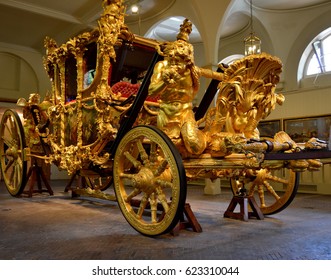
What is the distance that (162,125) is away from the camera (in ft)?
9.96

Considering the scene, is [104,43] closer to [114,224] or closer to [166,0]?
[114,224]

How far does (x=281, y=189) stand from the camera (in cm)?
741

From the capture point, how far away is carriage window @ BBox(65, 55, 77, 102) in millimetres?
4739

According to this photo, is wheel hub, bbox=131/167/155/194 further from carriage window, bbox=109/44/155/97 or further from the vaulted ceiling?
the vaulted ceiling

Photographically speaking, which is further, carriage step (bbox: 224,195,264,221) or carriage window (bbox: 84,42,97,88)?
carriage window (bbox: 84,42,97,88)

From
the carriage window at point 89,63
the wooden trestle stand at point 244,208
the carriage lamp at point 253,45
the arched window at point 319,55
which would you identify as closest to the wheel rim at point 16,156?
the carriage window at point 89,63

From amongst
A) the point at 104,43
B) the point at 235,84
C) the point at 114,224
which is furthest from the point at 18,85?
the point at 235,84

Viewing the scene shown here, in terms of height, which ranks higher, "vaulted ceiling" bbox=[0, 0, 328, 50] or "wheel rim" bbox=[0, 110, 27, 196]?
"vaulted ceiling" bbox=[0, 0, 328, 50]

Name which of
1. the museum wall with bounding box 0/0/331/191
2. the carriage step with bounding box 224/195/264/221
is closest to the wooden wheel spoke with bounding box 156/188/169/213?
the carriage step with bounding box 224/195/264/221

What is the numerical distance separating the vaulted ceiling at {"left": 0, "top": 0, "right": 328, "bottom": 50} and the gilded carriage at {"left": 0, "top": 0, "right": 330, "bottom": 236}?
153 inches

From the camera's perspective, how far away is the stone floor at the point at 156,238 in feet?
7.79

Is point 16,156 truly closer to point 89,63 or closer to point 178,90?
point 89,63

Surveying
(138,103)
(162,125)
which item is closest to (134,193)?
(162,125)

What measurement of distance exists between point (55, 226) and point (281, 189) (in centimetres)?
538
